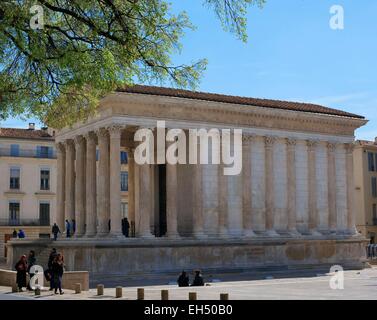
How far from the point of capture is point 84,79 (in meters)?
17.4

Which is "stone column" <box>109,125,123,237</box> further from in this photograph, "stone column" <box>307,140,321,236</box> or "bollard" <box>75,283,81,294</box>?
"stone column" <box>307,140,321,236</box>

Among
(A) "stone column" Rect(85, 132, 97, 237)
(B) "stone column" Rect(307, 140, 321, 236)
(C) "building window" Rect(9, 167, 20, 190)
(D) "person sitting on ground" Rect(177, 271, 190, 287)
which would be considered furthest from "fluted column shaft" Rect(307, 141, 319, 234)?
(C) "building window" Rect(9, 167, 20, 190)

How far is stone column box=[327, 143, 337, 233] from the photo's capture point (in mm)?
42344

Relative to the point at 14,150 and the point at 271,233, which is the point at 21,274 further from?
the point at 14,150

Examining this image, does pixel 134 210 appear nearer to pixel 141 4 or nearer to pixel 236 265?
pixel 236 265

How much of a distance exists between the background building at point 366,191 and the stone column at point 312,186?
26.6m

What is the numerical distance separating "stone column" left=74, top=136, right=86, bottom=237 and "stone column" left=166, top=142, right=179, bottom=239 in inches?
212

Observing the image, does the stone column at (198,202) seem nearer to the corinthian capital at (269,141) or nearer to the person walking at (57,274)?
the corinthian capital at (269,141)

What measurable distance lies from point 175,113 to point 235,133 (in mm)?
3940

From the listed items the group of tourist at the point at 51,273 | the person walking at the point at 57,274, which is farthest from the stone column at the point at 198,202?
the person walking at the point at 57,274

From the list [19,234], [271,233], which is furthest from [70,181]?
[271,233]

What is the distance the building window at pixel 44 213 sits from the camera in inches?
2440

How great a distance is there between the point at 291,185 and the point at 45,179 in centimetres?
2898

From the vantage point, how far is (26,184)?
202ft
